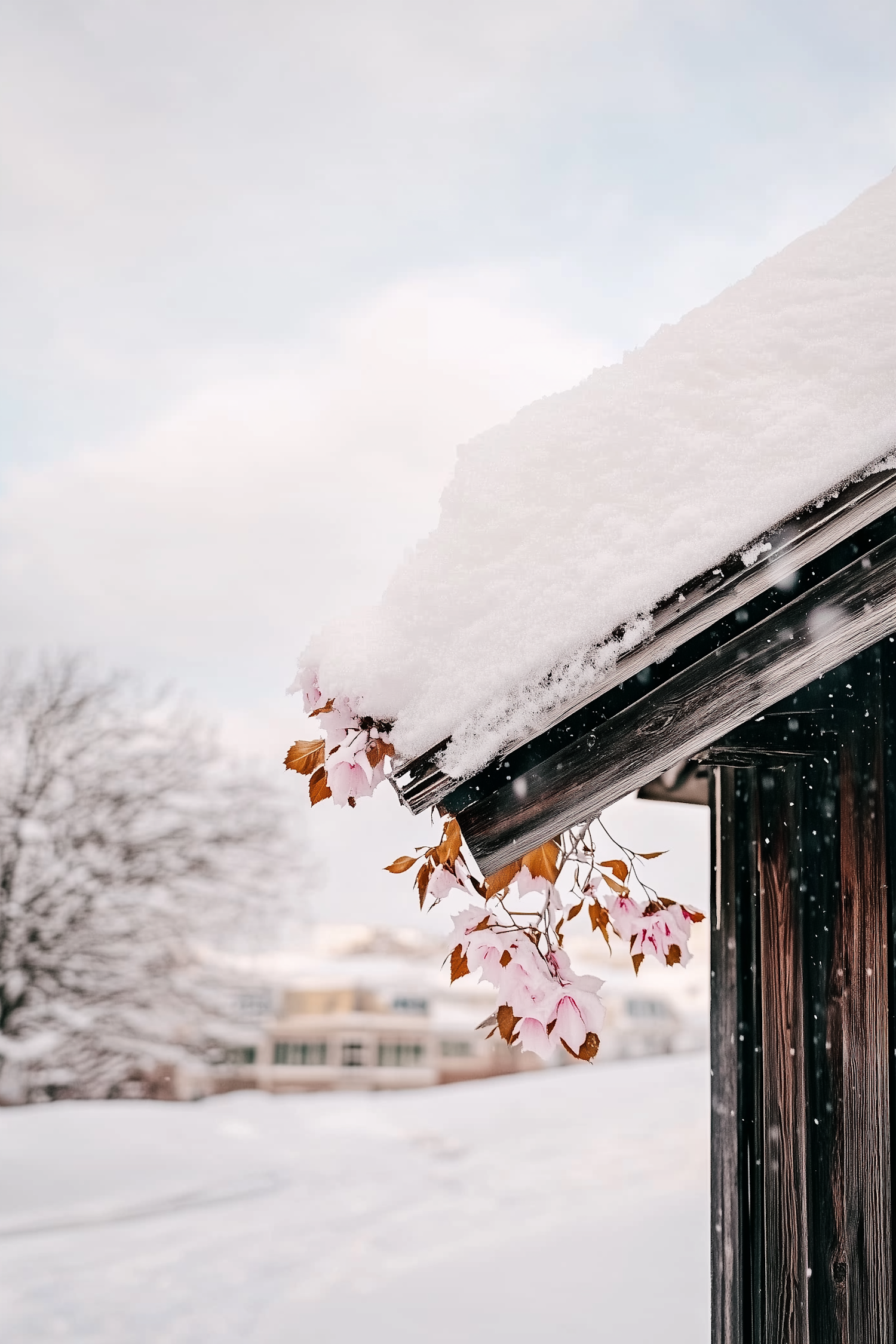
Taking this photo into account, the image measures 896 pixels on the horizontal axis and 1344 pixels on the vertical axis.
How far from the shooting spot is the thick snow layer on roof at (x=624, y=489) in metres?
0.99

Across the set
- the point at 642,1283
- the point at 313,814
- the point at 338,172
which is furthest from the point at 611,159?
the point at 642,1283

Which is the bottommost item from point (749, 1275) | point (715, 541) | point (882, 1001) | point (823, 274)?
point (749, 1275)

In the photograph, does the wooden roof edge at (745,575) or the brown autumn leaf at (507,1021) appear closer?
the wooden roof edge at (745,575)

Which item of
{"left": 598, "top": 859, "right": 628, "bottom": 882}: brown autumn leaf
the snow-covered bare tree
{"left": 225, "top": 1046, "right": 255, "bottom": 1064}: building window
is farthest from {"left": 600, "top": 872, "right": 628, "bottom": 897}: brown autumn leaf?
{"left": 225, "top": 1046, "right": 255, "bottom": 1064}: building window

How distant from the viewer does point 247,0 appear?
3950cm

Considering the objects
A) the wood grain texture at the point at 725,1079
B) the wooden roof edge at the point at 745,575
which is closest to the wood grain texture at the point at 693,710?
the wooden roof edge at the point at 745,575

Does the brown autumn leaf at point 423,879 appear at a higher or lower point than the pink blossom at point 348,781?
lower

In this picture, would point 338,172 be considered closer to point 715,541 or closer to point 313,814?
point 313,814

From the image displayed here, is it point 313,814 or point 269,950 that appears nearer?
point 269,950

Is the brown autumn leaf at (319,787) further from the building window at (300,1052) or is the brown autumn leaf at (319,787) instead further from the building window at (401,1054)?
the building window at (401,1054)

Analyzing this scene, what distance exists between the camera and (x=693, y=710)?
104 cm

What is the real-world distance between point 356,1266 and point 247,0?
162ft

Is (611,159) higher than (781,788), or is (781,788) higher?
(611,159)

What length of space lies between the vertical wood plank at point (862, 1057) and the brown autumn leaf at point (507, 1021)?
1.82 feet
